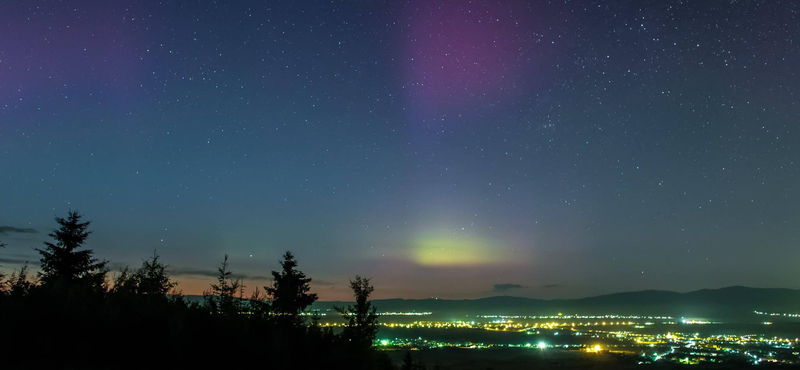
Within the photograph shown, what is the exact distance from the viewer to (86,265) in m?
24.5

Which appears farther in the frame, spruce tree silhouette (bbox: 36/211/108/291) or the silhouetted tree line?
spruce tree silhouette (bbox: 36/211/108/291)

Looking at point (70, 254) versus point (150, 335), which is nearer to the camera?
point (150, 335)

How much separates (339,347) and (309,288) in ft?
73.7

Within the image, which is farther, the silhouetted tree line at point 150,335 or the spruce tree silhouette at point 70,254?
the spruce tree silhouette at point 70,254

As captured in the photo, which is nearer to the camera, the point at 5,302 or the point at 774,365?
the point at 5,302

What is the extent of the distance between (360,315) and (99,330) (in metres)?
22.1

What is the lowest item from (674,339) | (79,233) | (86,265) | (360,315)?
(674,339)

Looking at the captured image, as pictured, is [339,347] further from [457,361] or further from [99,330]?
[457,361]

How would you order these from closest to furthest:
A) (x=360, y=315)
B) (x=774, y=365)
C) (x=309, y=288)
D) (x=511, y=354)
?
(x=360, y=315) < (x=309, y=288) < (x=774, y=365) < (x=511, y=354)

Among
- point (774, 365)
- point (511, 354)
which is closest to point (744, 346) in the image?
point (774, 365)

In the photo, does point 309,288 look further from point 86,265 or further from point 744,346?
point 744,346

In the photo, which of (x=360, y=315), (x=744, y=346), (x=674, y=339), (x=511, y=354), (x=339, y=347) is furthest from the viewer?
(x=674, y=339)

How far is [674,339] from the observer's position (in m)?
133

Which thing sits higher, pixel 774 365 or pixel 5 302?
pixel 5 302
